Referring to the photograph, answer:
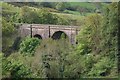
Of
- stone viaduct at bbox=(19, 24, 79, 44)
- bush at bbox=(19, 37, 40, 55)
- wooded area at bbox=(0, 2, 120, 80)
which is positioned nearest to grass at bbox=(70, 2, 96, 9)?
stone viaduct at bbox=(19, 24, 79, 44)

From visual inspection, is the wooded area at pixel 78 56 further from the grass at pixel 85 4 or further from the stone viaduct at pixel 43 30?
the grass at pixel 85 4

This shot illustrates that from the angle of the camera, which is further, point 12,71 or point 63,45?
point 63,45

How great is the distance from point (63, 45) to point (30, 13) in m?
6.49

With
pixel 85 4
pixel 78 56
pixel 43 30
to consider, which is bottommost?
pixel 78 56

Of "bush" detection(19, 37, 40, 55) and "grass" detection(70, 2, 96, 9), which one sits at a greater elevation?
"grass" detection(70, 2, 96, 9)

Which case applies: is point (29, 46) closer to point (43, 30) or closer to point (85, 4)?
point (43, 30)

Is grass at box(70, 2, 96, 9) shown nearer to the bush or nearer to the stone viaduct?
the stone viaduct

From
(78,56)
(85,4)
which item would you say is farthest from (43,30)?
(85,4)

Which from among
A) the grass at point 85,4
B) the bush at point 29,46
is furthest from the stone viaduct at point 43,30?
the grass at point 85,4

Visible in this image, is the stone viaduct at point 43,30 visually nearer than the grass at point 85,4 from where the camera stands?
Yes

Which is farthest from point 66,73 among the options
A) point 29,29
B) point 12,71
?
point 29,29

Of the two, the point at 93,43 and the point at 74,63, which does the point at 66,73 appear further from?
the point at 93,43

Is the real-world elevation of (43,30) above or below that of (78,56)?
above

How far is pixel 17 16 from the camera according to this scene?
18.5 metres
